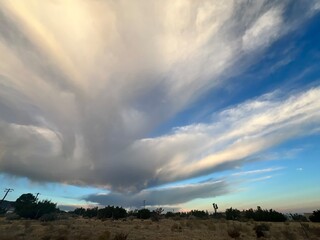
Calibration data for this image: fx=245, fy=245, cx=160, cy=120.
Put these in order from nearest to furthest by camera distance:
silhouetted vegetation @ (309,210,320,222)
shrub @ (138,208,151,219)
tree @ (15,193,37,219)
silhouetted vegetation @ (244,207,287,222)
Answer: silhouetted vegetation @ (309,210,320,222), silhouetted vegetation @ (244,207,287,222), shrub @ (138,208,151,219), tree @ (15,193,37,219)

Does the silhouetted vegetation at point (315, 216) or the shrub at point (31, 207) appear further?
the shrub at point (31, 207)

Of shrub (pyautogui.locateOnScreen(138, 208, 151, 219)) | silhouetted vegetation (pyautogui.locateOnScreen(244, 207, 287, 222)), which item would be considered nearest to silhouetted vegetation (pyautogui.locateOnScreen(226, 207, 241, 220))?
silhouetted vegetation (pyautogui.locateOnScreen(244, 207, 287, 222))

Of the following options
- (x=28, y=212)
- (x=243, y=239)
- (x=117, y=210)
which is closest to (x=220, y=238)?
(x=243, y=239)

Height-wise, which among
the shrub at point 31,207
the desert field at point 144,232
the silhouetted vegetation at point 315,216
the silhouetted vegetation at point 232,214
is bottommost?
the desert field at point 144,232

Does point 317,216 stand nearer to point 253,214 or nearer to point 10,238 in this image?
point 253,214

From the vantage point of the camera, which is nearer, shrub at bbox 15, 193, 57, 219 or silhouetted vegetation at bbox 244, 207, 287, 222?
silhouetted vegetation at bbox 244, 207, 287, 222

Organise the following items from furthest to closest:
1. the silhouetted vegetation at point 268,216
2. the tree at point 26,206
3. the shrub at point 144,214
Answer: the tree at point 26,206 < the shrub at point 144,214 < the silhouetted vegetation at point 268,216

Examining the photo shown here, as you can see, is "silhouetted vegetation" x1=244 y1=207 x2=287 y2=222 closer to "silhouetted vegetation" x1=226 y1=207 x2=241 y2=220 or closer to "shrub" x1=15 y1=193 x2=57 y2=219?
"silhouetted vegetation" x1=226 y1=207 x2=241 y2=220

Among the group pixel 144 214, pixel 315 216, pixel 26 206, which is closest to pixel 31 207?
pixel 26 206

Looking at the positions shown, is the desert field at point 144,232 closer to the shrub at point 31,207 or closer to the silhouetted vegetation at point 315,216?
the silhouetted vegetation at point 315,216

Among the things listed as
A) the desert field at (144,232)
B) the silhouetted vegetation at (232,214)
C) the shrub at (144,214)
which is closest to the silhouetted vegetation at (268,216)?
the silhouetted vegetation at (232,214)

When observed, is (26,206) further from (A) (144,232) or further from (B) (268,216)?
(B) (268,216)

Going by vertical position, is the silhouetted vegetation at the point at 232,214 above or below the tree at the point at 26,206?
below

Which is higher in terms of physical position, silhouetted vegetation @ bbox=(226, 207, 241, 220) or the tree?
the tree
